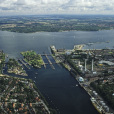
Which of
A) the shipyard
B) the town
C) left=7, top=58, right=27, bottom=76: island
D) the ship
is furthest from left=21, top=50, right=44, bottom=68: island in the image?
the ship

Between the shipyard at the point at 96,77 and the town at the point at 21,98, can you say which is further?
the shipyard at the point at 96,77

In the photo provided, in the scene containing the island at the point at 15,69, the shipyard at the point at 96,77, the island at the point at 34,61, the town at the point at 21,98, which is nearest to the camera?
the town at the point at 21,98

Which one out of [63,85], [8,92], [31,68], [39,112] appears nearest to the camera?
[39,112]

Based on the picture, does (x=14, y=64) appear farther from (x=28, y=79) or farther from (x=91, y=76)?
(x=91, y=76)

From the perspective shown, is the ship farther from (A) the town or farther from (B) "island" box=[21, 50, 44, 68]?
(B) "island" box=[21, 50, 44, 68]

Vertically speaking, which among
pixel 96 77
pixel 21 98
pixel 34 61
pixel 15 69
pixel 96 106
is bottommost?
pixel 96 106

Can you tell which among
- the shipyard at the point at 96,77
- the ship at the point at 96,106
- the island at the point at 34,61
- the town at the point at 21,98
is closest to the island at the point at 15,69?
the town at the point at 21,98

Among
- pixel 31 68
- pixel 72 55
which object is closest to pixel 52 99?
pixel 31 68

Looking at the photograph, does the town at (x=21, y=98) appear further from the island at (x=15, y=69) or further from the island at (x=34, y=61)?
the island at (x=34, y=61)

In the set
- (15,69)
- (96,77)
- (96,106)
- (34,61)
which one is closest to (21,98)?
(96,106)

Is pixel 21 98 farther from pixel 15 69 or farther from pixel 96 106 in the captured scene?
pixel 15 69

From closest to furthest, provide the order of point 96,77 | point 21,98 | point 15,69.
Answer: point 21,98
point 96,77
point 15,69
